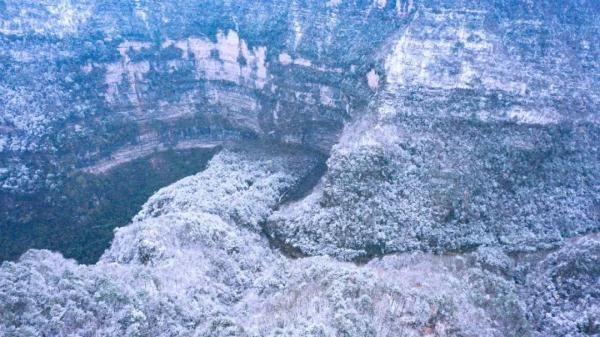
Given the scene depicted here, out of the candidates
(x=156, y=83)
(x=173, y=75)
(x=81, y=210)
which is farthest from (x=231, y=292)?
(x=173, y=75)

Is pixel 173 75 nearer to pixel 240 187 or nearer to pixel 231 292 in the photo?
pixel 240 187

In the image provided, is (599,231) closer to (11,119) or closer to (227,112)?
(227,112)

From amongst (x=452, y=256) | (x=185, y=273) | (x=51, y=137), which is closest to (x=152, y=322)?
(x=185, y=273)

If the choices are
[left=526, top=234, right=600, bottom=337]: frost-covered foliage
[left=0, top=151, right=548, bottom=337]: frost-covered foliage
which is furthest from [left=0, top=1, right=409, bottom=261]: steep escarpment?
[left=526, top=234, right=600, bottom=337]: frost-covered foliage

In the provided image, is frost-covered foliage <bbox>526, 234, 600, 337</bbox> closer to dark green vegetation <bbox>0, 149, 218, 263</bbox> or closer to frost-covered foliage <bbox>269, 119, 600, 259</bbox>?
frost-covered foliage <bbox>269, 119, 600, 259</bbox>

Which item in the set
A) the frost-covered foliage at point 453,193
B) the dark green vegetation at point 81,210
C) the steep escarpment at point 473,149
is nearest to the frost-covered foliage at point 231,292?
the frost-covered foliage at point 453,193

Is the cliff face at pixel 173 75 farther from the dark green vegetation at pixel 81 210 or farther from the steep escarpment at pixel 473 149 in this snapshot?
the steep escarpment at pixel 473 149
